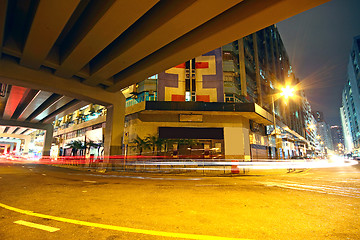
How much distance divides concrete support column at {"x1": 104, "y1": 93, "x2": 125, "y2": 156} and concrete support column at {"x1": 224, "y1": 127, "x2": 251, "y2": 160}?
14688 millimetres

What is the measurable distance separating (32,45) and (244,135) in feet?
84.0

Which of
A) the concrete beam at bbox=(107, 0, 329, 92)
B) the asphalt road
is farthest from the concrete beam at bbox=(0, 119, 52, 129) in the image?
the asphalt road

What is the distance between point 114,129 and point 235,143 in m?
16.8

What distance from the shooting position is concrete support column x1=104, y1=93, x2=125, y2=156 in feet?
64.5

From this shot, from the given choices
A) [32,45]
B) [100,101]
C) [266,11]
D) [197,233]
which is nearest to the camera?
[197,233]

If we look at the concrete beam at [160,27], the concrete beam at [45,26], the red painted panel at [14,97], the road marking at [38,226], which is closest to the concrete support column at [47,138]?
the red painted panel at [14,97]

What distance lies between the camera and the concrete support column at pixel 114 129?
19672 millimetres

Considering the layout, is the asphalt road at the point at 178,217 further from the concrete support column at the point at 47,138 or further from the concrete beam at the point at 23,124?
the concrete support column at the point at 47,138

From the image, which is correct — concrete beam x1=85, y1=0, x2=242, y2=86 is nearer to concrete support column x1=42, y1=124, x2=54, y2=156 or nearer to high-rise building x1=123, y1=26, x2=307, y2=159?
high-rise building x1=123, y1=26, x2=307, y2=159

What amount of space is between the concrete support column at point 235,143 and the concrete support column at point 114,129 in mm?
14688

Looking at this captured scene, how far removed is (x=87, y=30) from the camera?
9742mm

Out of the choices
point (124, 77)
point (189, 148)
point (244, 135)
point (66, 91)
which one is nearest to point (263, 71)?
point (244, 135)

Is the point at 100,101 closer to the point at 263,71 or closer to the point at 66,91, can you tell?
the point at 66,91

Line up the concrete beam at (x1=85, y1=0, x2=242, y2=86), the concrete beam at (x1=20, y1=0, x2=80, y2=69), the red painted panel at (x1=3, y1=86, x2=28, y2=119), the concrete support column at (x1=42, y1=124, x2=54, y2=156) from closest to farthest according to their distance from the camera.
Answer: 1. the concrete beam at (x1=20, y1=0, x2=80, y2=69)
2. the concrete beam at (x1=85, y1=0, x2=242, y2=86)
3. the red painted panel at (x1=3, y1=86, x2=28, y2=119)
4. the concrete support column at (x1=42, y1=124, x2=54, y2=156)
